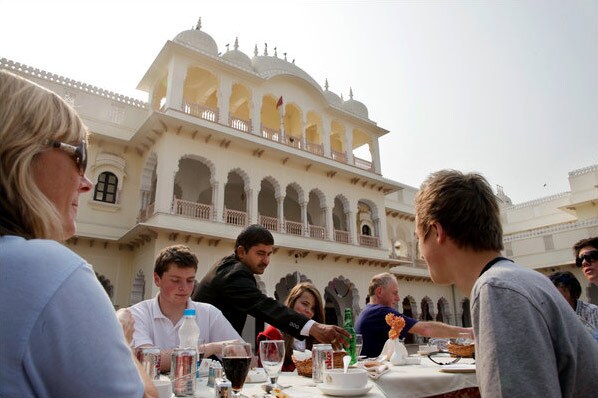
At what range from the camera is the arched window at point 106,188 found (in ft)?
39.6

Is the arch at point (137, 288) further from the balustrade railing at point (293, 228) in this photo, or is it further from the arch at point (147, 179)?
the balustrade railing at point (293, 228)

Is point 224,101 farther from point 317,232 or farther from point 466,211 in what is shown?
point 466,211

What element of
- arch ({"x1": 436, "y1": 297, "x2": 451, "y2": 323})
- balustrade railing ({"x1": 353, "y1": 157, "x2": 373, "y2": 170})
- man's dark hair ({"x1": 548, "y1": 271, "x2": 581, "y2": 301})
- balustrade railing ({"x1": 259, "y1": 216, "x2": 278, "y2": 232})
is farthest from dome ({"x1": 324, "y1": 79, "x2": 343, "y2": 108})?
man's dark hair ({"x1": 548, "y1": 271, "x2": 581, "y2": 301})

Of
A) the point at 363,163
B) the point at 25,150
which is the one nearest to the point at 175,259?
the point at 25,150

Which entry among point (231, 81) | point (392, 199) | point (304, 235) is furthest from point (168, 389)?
point (392, 199)

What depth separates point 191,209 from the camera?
38.2 feet

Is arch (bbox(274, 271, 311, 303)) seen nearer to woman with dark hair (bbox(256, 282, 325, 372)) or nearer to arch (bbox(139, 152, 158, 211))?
arch (bbox(139, 152, 158, 211))

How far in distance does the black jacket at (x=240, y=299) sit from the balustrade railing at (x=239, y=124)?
9958mm

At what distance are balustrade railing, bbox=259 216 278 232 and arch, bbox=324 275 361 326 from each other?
3.35 meters

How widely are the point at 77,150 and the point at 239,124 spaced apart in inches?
486

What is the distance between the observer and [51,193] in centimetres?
99

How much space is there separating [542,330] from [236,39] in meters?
16.3

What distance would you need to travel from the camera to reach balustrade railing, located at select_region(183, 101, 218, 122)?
→ 474 inches

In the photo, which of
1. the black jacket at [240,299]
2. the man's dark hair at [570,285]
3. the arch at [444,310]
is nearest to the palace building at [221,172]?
the arch at [444,310]
